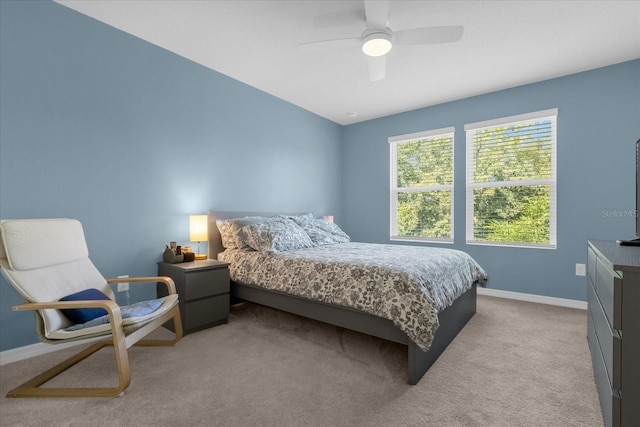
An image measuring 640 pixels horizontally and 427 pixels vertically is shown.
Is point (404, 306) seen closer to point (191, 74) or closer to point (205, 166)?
point (205, 166)

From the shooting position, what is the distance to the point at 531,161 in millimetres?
3758

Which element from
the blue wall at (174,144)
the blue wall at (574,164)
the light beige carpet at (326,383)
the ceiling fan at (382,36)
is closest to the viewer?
the light beige carpet at (326,383)

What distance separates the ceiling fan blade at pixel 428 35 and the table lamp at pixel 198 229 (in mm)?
2455

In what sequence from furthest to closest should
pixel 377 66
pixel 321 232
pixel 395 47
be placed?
pixel 321 232
pixel 395 47
pixel 377 66

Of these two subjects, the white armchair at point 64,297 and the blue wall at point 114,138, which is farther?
the blue wall at point 114,138

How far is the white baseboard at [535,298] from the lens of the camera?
341cm

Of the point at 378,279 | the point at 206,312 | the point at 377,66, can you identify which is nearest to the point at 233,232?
the point at 206,312

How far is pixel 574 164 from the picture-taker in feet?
11.3

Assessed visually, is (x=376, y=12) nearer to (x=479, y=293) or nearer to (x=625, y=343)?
(x=625, y=343)

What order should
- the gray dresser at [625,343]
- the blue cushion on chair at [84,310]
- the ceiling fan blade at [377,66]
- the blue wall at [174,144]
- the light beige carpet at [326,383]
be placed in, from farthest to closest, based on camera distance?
the ceiling fan blade at [377,66] < the blue wall at [174,144] < the blue cushion on chair at [84,310] < the light beige carpet at [326,383] < the gray dresser at [625,343]

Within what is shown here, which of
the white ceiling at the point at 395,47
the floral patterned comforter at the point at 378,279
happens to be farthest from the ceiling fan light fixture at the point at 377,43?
the floral patterned comforter at the point at 378,279

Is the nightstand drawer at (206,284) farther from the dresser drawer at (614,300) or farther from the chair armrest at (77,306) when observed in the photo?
the dresser drawer at (614,300)

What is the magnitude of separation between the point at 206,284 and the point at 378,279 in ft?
5.22

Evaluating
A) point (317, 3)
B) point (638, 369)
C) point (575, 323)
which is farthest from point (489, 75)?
point (638, 369)
